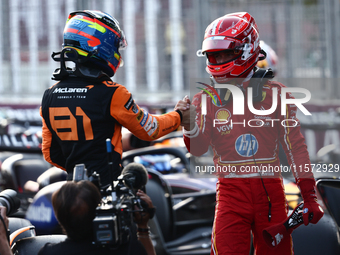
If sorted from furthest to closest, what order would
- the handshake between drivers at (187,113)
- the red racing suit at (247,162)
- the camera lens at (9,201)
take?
1. the handshake between drivers at (187,113)
2. the red racing suit at (247,162)
3. the camera lens at (9,201)

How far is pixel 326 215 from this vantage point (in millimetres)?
3205

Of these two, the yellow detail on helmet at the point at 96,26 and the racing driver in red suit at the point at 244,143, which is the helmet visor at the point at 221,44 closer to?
the racing driver in red suit at the point at 244,143

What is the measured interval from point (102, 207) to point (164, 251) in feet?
7.09

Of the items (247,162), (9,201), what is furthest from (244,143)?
(9,201)

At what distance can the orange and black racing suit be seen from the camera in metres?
2.68

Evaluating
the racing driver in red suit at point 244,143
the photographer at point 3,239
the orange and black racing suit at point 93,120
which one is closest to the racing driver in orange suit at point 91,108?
the orange and black racing suit at point 93,120

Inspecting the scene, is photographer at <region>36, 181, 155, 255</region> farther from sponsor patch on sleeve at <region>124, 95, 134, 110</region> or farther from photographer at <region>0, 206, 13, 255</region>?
sponsor patch on sleeve at <region>124, 95, 134, 110</region>

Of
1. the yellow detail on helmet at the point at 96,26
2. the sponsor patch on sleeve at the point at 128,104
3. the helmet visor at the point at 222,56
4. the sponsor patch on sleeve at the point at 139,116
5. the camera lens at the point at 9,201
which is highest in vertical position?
the yellow detail on helmet at the point at 96,26

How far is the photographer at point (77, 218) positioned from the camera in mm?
2270

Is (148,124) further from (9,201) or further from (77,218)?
(9,201)

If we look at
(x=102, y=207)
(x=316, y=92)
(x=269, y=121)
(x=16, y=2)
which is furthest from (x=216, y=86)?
(x=16, y=2)

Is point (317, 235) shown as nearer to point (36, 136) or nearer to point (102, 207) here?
point (102, 207)

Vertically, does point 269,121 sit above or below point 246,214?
above

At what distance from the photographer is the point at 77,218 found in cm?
228
